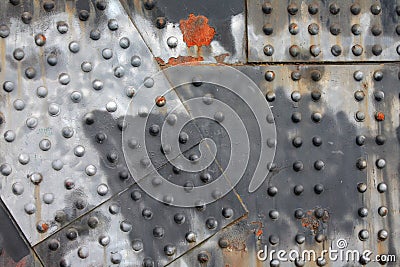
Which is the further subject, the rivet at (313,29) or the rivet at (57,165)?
the rivet at (313,29)

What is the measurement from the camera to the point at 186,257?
2203 millimetres

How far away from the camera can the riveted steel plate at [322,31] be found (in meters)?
2.28

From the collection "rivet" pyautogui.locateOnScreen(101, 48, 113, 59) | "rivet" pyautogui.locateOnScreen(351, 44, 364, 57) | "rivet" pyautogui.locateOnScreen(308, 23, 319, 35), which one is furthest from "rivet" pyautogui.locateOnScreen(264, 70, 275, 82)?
"rivet" pyautogui.locateOnScreen(101, 48, 113, 59)

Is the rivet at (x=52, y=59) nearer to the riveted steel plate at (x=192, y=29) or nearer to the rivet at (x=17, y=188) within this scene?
the riveted steel plate at (x=192, y=29)

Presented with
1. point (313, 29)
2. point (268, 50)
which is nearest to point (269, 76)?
point (268, 50)

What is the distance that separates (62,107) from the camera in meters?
2.16

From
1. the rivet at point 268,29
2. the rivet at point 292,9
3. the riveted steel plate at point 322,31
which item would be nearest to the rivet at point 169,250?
the riveted steel plate at point 322,31

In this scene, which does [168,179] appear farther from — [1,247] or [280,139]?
[1,247]

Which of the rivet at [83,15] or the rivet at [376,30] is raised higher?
the rivet at [83,15]

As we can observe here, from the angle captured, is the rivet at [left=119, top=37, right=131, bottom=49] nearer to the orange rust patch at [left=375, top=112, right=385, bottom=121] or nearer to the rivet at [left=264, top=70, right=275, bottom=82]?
the rivet at [left=264, top=70, right=275, bottom=82]

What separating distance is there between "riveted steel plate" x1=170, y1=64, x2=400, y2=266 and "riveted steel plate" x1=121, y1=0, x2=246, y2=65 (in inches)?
4.2

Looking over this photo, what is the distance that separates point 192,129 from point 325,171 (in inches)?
19.8

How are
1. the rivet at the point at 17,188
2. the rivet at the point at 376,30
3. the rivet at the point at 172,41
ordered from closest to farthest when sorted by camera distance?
1. the rivet at the point at 17,188
2. the rivet at the point at 172,41
3. the rivet at the point at 376,30

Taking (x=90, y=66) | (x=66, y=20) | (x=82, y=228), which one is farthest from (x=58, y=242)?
(x=66, y=20)
